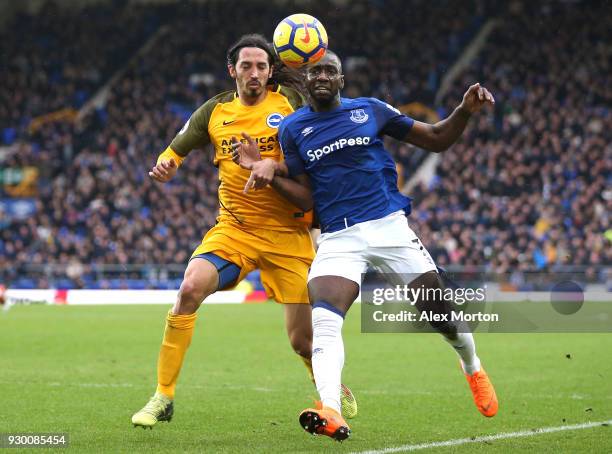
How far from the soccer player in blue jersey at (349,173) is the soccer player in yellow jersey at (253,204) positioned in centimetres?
60

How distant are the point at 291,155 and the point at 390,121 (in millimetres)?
701

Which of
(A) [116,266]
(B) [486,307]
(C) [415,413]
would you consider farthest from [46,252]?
(C) [415,413]

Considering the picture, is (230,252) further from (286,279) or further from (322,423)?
(322,423)

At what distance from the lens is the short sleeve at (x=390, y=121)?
23.4 ft

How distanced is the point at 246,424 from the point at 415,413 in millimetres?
1473

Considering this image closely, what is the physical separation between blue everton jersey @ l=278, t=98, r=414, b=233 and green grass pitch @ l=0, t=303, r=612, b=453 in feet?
5.06

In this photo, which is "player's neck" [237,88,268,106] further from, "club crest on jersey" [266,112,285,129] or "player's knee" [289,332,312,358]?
"player's knee" [289,332,312,358]

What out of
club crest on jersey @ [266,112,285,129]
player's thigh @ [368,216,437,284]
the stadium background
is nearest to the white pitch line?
the stadium background

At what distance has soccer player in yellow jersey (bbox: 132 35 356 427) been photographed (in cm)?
770

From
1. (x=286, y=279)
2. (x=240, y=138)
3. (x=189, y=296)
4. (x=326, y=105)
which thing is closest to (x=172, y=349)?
(x=189, y=296)

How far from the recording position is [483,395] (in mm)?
7512

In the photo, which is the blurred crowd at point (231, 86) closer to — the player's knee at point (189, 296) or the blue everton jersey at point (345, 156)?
the blue everton jersey at point (345, 156)

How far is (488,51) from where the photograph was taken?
3406 centimetres

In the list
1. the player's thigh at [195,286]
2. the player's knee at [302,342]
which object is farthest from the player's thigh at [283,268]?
the player's thigh at [195,286]
